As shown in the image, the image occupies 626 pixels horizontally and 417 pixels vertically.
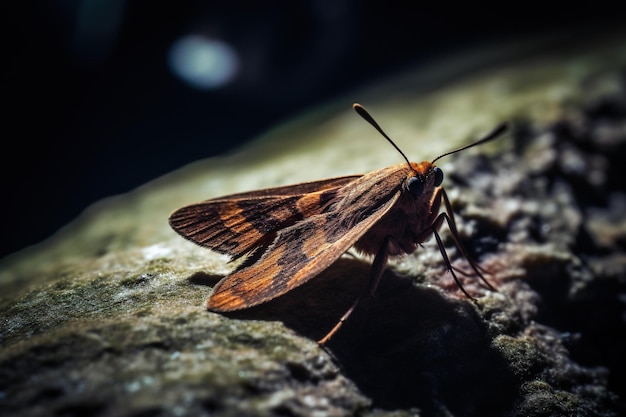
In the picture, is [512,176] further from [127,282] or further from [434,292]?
[127,282]

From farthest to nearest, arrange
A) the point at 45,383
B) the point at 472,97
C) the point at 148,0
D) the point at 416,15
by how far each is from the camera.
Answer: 1. the point at 416,15
2. the point at 148,0
3. the point at 472,97
4. the point at 45,383

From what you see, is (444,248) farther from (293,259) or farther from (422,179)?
(293,259)

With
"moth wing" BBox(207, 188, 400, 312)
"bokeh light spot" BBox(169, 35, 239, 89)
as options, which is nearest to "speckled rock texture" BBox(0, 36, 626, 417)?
"moth wing" BBox(207, 188, 400, 312)

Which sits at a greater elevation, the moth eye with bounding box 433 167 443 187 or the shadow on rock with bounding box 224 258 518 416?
the moth eye with bounding box 433 167 443 187

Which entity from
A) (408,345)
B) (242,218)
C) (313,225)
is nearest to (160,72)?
(242,218)

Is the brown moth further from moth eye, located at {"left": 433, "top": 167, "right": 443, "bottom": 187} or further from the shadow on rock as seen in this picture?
the shadow on rock

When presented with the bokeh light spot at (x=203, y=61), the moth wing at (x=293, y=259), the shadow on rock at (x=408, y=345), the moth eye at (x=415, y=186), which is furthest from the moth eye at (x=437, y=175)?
the bokeh light spot at (x=203, y=61)

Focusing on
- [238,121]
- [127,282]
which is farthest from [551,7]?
[127,282]
